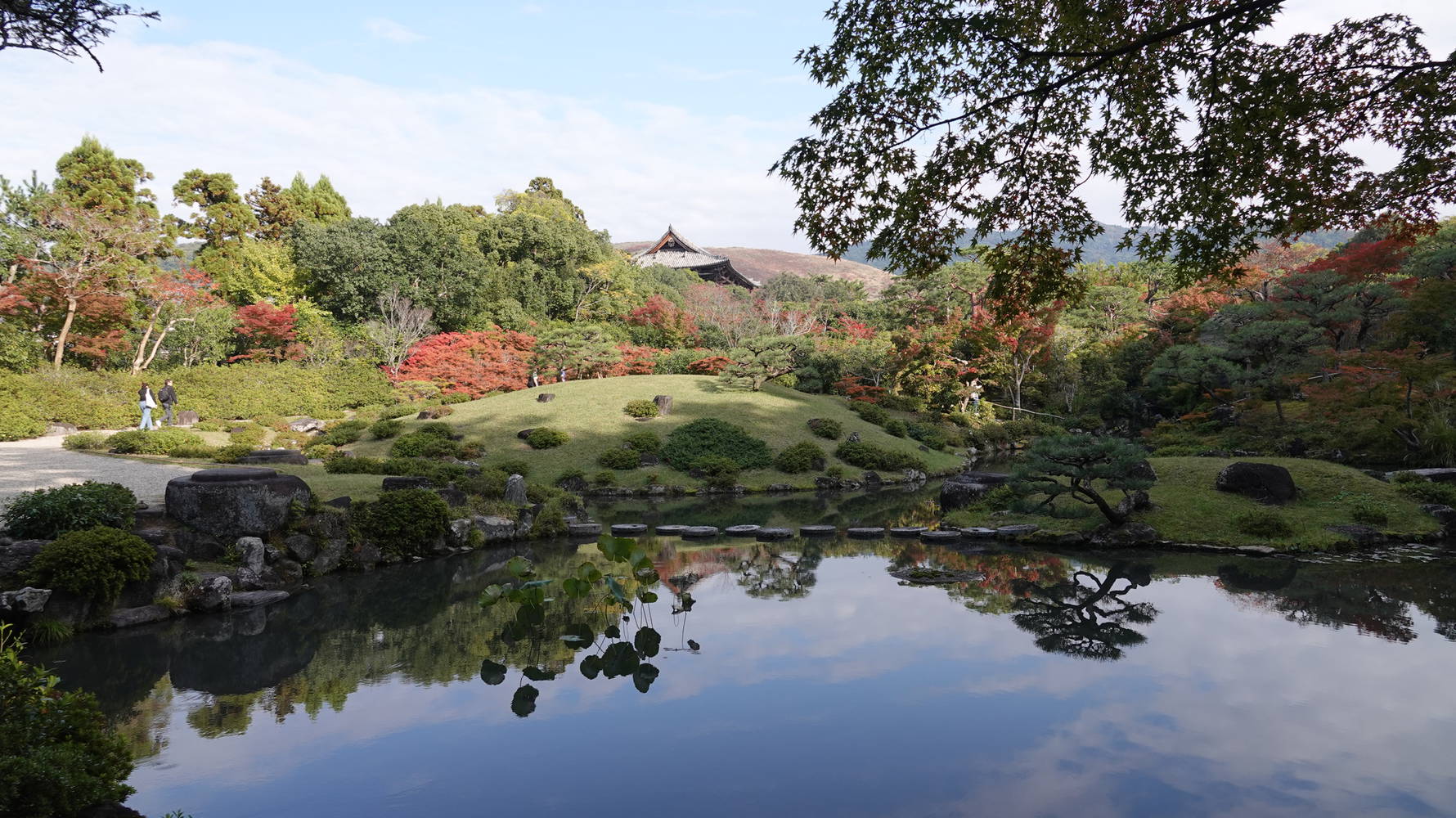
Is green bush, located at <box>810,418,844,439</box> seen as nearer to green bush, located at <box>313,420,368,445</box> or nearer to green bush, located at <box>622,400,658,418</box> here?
green bush, located at <box>622,400,658,418</box>

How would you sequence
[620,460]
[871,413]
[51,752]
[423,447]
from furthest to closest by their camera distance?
[871,413], [423,447], [620,460], [51,752]

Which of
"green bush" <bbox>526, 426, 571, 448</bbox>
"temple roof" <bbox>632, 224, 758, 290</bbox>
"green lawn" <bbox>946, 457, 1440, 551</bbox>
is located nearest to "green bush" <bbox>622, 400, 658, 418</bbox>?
"green bush" <bbox>526, 426, 571, 448</bbox>

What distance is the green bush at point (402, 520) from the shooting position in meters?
12.0

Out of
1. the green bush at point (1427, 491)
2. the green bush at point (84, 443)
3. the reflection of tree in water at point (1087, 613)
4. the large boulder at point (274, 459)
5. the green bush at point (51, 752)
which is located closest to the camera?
the green bush at point (51, 752)

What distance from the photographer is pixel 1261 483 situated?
45.8 ft

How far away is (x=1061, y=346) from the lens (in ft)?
112

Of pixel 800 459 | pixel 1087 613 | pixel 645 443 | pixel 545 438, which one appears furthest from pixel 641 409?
pixel 1087 613

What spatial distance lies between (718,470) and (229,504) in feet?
41.4

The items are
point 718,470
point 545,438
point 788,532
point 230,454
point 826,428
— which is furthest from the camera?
point 826,428

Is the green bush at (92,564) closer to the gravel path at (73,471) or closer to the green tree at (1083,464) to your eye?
the gravel path at (73,471)

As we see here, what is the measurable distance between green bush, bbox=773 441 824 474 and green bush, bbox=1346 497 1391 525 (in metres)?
12.3

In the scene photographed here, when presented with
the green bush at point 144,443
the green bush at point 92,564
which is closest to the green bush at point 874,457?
the green bush at point 144,443

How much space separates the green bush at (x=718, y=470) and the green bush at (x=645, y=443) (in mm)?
1347

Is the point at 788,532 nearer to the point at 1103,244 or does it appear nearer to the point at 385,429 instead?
the point at 385,429
